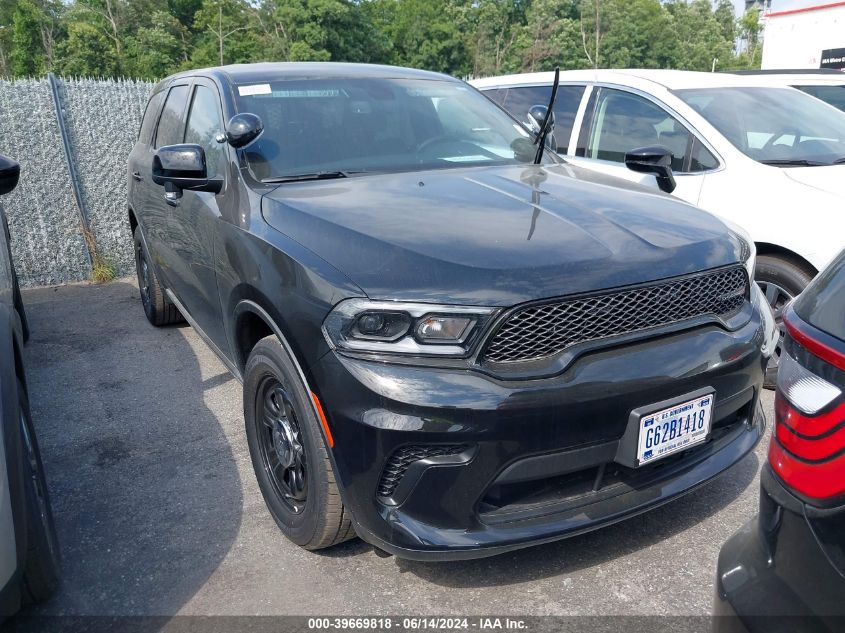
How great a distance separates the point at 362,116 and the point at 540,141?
950 mm

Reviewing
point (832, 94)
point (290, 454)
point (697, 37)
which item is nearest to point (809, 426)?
point (290, 454)

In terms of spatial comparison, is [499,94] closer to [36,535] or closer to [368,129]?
[368,129]

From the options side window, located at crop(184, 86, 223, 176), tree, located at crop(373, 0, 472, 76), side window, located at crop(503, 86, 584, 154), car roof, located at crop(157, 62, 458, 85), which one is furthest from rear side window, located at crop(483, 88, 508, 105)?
tree, located at crop(373, 0, 472, 76)

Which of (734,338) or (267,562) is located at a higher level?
(734,338)

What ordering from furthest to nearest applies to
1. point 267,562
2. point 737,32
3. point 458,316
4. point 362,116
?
point 737,32, point 362,116, point 267,562, point 458,316

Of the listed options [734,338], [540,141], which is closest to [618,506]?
[734,338]

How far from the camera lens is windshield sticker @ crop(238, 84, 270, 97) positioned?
3.63 metres

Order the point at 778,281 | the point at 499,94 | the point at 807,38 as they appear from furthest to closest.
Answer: the point at 807,38 < the point at 499,94 < the point at 778,281

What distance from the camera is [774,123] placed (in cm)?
484

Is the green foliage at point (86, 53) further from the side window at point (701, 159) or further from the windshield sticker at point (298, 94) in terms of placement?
the side window at point (701, 159)

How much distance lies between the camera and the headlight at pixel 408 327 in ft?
7.38

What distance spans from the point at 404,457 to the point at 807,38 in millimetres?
26631

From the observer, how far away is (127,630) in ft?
8.20

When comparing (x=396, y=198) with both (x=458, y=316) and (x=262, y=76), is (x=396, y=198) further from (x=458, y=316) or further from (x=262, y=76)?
(x=262, y=76)
